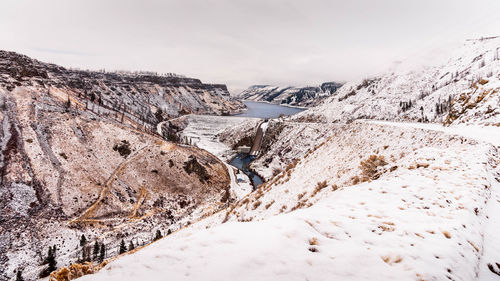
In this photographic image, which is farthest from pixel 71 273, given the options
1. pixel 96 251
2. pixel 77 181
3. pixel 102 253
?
pixel 77 181

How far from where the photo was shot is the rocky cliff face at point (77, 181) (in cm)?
5497

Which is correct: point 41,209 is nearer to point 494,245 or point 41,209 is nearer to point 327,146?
point 327,146

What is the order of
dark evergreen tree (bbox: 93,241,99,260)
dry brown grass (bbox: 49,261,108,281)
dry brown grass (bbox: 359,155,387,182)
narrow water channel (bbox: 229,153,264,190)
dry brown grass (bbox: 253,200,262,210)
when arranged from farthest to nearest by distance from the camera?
narrow water channel (bbox: 229,153,264,190), dark evergreen tree (bbox: 93,241,99,260), dry brown grass (bbox: 253,200,262,210), dry brown grass (bbox: 359,155,387,182), dry brown grass (bbox: 49,261,108,281)

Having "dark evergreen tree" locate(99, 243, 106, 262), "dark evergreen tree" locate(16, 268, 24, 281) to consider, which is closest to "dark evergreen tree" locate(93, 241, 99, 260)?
"dark evergreen tree" locate(99, 243, 106, 262)

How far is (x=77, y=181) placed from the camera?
2763 inches

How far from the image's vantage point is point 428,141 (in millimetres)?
18453

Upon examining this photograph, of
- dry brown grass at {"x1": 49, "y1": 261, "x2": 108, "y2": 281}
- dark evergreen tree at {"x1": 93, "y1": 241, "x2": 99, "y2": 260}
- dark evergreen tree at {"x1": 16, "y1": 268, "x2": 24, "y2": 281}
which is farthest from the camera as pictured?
dark evergreen tree at {"x1": 93, "y1": 241, "x2": 99, "y2": 260}

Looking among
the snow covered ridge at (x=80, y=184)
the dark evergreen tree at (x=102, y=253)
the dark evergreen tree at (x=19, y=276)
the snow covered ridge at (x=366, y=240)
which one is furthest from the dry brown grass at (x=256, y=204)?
the dark evergreen tree at (x=19, y=276)

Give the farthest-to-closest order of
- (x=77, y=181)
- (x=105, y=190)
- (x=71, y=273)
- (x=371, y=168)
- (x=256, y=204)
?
1. (x=105, y=190)
2. (x=77, y=181)
3. (x=256, y=204)
4. (x=371, y=168)
5. (x=71, y=273)

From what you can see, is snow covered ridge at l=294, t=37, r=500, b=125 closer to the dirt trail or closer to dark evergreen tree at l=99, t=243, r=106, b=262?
the dirt trail

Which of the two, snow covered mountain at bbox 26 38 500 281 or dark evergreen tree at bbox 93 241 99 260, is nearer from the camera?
snow covered mountain at bbox 26 38 500 281

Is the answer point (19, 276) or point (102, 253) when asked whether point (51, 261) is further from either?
point (102, 253)

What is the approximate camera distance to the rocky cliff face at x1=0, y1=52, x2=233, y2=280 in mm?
54969

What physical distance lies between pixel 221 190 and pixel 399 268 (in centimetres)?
9053
